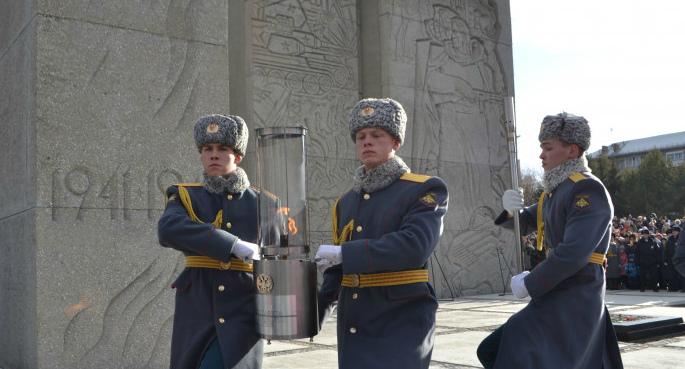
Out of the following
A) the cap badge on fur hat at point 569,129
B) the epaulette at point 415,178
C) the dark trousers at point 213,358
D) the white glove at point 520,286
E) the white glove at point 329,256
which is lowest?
the dark trousers at point 213,358

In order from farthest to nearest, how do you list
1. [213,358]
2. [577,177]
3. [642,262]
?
[642,262] → [577,177] → [213,358]

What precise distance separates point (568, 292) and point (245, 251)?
1674mm

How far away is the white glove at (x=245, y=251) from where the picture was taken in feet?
11.1

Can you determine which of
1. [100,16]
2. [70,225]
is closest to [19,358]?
[70,225]

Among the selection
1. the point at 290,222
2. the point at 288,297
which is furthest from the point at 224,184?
the point at 288,297

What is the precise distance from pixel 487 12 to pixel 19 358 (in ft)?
38.4

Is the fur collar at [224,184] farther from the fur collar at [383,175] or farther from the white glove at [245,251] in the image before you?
the fur collar at [383,175]

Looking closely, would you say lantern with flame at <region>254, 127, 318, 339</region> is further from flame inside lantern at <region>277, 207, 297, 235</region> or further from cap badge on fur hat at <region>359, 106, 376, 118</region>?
cap badge on fur hat at <region>359, 106, 376, 118</region>

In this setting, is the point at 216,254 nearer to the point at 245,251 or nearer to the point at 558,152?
the point at 245,251

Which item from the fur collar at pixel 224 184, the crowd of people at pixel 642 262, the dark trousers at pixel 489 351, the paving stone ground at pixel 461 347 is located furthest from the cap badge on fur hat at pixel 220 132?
the crowd of people at pixel 642 262

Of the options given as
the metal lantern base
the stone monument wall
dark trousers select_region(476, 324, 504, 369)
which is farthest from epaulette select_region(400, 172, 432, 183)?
the stone monument wall

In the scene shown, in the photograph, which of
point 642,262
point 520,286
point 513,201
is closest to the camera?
point 520,286

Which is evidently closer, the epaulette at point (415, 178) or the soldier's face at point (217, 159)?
the epaulette at point (415, 178)

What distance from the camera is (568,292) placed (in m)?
3.76
